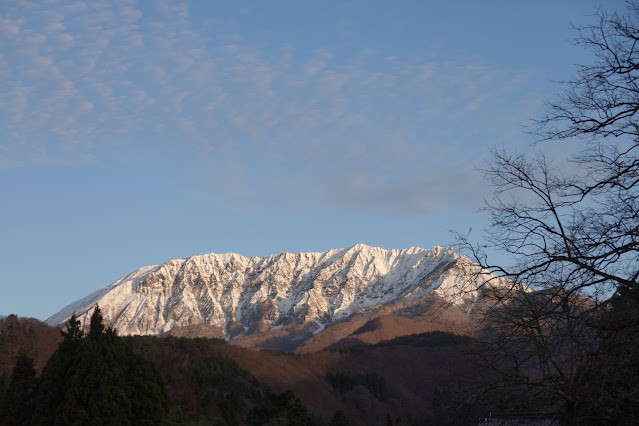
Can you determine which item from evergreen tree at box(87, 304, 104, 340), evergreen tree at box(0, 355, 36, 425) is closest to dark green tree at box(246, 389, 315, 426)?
evergreen tree at box(87, 304, 104, 340)

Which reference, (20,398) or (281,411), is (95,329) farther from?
(281,411)

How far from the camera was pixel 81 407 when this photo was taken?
37938mm

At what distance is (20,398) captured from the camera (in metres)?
43.9

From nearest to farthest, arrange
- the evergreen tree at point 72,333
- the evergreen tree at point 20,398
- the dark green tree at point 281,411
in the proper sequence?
the evergreen tree at point 20,398, the evergreen tree at point 72,333, the dark green tree at point 281,411

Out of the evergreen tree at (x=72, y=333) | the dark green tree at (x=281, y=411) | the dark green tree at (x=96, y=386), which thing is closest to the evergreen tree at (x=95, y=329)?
the dark green tree at (x=96, y=386)

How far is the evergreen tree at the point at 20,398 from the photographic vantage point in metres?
42.8

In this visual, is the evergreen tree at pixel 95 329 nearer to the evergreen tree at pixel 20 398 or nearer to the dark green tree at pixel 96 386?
the dark green tree at pixel 96 386

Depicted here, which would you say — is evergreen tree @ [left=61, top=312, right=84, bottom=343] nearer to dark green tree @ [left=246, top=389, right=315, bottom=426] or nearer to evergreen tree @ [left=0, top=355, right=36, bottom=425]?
evergreen tree @ [left=0, top=355, right=36, bottom=425]

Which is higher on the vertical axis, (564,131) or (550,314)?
(564,131)

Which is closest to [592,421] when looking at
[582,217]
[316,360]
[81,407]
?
[582,217]

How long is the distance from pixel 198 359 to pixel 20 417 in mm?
94236

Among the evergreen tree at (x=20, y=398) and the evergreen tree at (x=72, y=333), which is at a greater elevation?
the evergreen tree at (x=72, y=333)

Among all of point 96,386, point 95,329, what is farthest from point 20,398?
point 96,386

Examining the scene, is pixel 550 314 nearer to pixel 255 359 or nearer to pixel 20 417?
pixel 20 417
